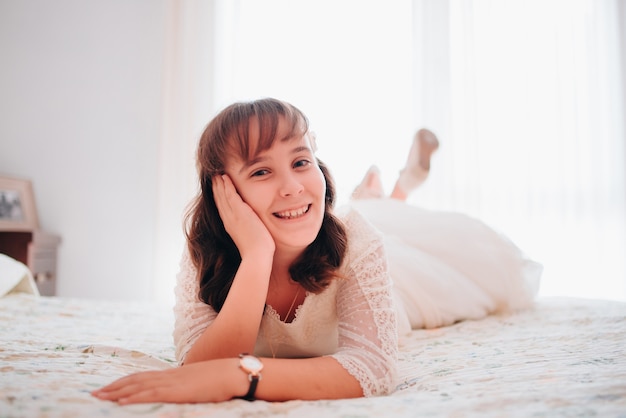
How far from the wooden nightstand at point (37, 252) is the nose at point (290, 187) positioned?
2734mm

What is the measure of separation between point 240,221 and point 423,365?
0.52m

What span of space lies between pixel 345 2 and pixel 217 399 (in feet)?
11.9

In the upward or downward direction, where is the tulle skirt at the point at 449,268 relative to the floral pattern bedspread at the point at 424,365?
upward

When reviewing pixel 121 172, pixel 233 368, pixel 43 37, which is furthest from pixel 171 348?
pixel 43 37

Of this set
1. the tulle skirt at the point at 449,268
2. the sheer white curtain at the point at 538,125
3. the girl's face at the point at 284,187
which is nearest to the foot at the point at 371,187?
the tulle skirt at the point at 449,268

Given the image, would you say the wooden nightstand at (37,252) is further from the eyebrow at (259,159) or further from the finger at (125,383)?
the finger at (125,383)

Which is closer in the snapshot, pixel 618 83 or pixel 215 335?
pixel 215 335

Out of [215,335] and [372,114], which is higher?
[372,114]

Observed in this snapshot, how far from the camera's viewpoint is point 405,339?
1.66 m

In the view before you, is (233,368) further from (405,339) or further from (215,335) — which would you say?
(405,339)

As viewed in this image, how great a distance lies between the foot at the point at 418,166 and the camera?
112 inches

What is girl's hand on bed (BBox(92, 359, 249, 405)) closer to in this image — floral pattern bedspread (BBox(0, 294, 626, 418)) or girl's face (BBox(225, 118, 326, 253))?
floral pattern bedspread (BBox(0, 294, 626, 418))

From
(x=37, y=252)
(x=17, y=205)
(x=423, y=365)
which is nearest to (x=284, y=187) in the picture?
(x=423, y=365)

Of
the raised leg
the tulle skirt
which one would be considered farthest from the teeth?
the raised leg
